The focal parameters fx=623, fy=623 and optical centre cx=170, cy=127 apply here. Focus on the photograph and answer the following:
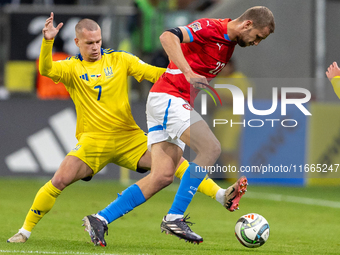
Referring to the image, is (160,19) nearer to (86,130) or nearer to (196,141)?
(86,130)

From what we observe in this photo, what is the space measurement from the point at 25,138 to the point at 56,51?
6.43 ft

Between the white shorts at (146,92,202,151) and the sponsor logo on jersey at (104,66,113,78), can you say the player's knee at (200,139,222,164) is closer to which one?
the white shorts at (146,92,202,151)

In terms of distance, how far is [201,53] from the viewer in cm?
506

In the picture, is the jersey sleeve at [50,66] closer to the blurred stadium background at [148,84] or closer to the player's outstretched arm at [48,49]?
the player's outstretched arm at [48,49]

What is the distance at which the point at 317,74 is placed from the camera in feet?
40.2

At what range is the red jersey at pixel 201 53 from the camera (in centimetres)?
500

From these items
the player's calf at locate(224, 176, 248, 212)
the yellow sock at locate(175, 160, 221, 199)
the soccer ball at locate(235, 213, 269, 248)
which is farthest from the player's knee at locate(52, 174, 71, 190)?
the soccer ball at locate(235, 213, 269, 248)

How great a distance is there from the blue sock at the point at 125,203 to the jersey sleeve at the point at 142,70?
109 centimetres

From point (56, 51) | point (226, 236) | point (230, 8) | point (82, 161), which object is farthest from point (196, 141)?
point (230, 8)

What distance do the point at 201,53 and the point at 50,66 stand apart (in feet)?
4.22

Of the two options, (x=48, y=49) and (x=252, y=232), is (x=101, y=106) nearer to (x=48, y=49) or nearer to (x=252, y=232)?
(x=48, y=49)

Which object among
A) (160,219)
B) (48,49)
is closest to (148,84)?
(160,219)

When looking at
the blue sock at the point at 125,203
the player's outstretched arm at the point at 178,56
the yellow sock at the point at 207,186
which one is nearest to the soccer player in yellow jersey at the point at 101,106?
the yellow sock at the point at 207,186

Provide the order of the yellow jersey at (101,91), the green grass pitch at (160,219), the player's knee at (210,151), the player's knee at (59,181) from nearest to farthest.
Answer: the player's knee at (210,151) → the green grass pitch at (160,219) → the player's knee at (59,181) → the yellow jersey at (101,91)
